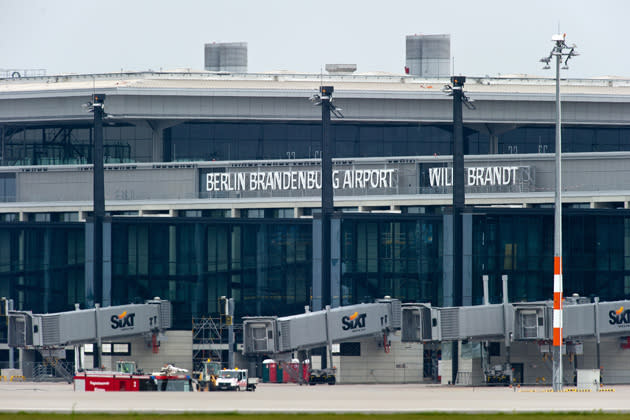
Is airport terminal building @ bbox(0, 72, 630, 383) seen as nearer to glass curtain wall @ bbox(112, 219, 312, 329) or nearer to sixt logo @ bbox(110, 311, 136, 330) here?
glass curtain wall @ bbox(112, 219, 312, 329)

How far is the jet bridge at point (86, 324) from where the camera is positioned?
92.4 metres

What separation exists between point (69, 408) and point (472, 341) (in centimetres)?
3907

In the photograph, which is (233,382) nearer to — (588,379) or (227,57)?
(588,379)

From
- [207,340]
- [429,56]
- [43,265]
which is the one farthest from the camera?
[429,56]

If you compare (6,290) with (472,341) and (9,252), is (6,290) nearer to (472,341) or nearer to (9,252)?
(9,252)

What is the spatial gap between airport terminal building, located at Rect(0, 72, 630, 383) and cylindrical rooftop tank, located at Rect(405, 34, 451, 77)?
25.1ft

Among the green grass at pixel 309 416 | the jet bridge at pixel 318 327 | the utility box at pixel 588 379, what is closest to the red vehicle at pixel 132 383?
the jet bridge at pixel 318 327

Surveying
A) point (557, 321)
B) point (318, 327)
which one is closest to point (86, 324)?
point (318, 327)

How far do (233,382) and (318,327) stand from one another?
13.2 meters

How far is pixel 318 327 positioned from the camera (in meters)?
91.3

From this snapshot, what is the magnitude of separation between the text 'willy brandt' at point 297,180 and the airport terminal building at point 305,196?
13 centimetres

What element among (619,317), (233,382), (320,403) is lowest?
(233,382)

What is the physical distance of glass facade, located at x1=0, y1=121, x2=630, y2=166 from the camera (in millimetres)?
128750

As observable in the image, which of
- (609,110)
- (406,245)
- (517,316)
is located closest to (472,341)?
(517,316)
